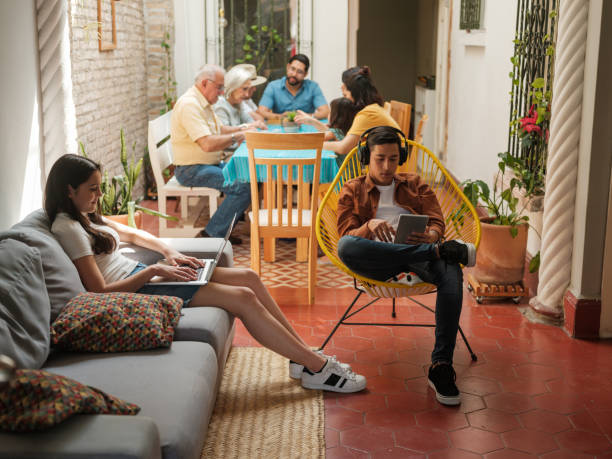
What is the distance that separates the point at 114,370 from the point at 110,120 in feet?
13.4

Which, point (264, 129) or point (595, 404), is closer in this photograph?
point (595, 404)

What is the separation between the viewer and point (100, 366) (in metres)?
2.45

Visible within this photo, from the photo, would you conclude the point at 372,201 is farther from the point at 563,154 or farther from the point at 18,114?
the point at 18,114

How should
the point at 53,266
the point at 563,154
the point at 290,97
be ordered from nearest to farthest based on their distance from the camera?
the point at 53,266, the point at 563,154, the point at 290,97

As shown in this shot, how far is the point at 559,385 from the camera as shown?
11.1ft

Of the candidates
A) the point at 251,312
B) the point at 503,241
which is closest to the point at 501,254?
the point at 503,241

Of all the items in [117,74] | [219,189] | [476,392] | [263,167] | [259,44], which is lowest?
[476,392]

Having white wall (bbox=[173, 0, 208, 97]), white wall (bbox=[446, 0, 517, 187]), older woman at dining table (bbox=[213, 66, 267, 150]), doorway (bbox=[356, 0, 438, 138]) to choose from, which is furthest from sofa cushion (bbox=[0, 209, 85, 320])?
doorway (bbox=[356, 0, 438, 138])

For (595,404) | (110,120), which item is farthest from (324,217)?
(110,120)

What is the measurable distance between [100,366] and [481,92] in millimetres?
5406

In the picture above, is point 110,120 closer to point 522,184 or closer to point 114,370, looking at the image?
point 522,184

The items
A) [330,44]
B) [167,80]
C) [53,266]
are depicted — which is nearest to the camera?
[53,266]

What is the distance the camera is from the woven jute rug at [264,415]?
2768 mm

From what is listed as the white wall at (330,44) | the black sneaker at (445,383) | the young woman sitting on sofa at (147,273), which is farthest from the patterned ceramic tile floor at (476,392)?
the white wall at (330,44)
